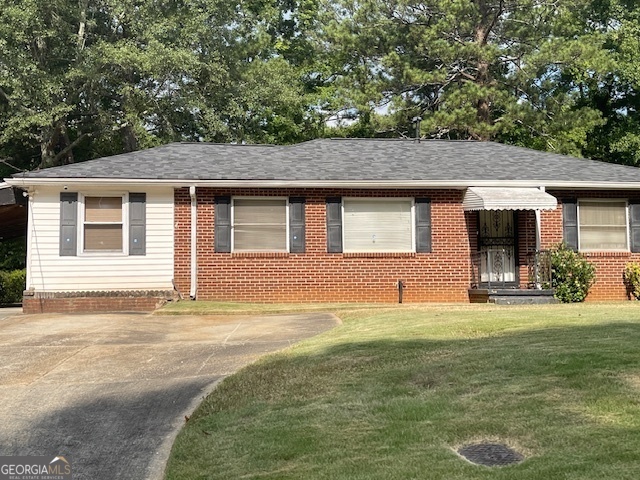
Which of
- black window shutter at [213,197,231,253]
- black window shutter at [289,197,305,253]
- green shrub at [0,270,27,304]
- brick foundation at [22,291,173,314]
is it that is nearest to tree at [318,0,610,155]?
black window shutter at [289,197,305,253]

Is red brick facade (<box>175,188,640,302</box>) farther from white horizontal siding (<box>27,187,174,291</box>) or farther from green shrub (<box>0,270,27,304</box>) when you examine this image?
green shrub (<box>0,270,27,304</box>)

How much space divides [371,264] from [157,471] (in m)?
11.0

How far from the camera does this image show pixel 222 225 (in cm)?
1470

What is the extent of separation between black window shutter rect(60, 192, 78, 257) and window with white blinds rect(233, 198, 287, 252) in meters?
3.35

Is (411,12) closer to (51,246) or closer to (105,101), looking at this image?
(105,101)

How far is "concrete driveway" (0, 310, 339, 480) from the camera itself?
4938 millimetres

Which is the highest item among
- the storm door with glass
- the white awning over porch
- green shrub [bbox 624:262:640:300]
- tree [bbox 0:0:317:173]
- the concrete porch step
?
tree [bbox 0:0:317:173]

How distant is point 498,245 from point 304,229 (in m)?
4.63

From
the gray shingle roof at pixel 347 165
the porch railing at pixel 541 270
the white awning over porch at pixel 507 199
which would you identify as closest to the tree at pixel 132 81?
the gray shingle roof at pixel 347 165

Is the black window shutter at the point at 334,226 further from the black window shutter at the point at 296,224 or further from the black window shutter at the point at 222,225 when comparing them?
the black window shutter at the point at 222,225

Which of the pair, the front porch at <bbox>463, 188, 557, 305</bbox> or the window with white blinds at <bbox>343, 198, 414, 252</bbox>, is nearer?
the front porch at <bbox>463, 188, 557, 305</bbox>

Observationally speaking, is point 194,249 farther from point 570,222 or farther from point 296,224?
point 570,222

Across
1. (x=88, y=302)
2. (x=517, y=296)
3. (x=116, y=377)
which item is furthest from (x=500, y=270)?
(x=116, y=377)

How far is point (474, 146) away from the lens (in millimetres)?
19562
